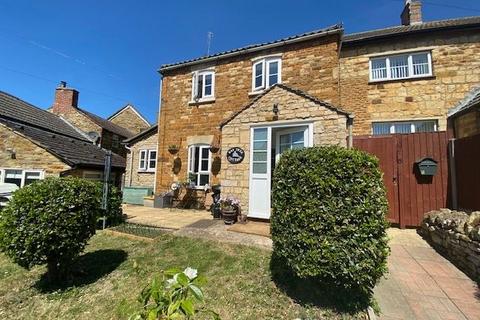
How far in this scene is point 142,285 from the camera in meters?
4.13

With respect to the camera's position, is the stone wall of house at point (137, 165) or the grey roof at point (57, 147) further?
the stone wall of house at point (137, 165)

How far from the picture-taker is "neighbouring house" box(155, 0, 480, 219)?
7.46m

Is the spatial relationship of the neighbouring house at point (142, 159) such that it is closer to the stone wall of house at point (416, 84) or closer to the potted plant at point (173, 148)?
the potted plant at point (173, 148)

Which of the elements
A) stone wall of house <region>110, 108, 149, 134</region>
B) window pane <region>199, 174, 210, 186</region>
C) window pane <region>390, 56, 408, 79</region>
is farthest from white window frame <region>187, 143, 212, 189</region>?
stone wall of house <region>110, 108, 149, 134</region>

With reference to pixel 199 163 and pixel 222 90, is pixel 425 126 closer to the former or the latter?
pixel 222 90

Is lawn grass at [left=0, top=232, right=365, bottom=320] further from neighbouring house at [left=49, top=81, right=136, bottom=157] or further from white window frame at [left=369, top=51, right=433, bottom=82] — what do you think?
neighbouring house at [left=49, top=81, right=136, bottom=157]

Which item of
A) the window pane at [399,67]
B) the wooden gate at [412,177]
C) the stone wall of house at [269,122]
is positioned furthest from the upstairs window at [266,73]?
the wooden gate at [412,177]

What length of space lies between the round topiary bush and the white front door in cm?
412

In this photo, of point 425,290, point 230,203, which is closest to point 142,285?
point 230,203

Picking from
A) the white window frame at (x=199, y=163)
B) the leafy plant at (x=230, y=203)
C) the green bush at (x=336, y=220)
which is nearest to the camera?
the green bush at (x=336, y=220)

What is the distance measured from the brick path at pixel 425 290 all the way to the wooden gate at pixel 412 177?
1975 millimetres

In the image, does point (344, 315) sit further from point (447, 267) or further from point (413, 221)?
point (413, 221)

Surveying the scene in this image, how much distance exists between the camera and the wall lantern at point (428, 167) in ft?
22.3

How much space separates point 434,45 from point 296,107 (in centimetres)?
767
